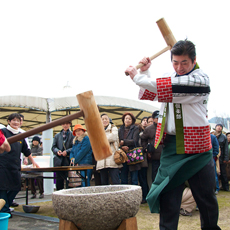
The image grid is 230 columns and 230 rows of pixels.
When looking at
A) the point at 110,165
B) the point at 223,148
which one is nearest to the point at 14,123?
the point at 110,165

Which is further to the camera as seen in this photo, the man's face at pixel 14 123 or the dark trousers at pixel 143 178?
the dark trousers at pixel 143 178

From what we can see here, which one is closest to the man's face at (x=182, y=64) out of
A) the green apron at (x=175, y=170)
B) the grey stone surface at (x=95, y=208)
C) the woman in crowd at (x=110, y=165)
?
the green apron at (x=175, y=170)

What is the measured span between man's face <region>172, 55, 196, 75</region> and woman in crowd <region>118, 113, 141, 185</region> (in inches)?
141

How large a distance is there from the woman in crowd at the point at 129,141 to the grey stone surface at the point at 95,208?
347 cm

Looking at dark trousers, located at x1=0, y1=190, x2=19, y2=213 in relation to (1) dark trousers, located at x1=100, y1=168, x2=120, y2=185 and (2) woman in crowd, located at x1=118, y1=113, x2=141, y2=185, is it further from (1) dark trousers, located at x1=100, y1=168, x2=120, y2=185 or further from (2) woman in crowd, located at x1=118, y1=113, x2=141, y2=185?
(2) woman in crowd, located at x1=118, y1=113, x2=141, y2=185

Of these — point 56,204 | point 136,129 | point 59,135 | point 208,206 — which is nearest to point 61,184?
point 59,135

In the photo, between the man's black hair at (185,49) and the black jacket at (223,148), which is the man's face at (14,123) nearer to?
the man's black hair at (185,49)

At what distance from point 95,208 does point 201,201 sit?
2.78 feet

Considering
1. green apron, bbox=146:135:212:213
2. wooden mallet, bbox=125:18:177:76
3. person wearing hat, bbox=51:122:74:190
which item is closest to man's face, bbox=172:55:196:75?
wooden mallet, bbox=125:18:177:76

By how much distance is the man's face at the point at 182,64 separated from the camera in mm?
2135

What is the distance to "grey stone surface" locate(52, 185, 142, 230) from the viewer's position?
6.50 ft

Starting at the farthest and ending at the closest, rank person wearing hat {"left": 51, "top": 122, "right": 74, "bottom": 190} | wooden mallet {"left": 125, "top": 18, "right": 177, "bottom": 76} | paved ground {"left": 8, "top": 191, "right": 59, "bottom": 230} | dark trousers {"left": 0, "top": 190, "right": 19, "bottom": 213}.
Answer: person wearing hat {"left": 51, "top": 122, "right": 74, "bottom": 190}
dark trousers {"left": 0, "top": 190, "right": 19, "bottom": 213}
paved ground {"left": 8, "top": 191, "right": 59, "bottom": 230}
wooden mallet {"left": 125, "top": 18, "right": 177, "bottom": 76}

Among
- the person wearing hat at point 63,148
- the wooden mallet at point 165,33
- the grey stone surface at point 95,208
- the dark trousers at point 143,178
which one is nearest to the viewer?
the grey stone surface at point 95,208

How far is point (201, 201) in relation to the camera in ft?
6.86
